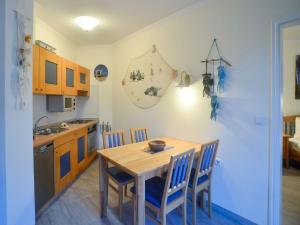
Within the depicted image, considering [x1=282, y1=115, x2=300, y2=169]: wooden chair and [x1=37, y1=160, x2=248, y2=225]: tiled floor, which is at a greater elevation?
[x1=282, y1=115, x2=300, y2=169]: wooden chair

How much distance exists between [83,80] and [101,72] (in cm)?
61

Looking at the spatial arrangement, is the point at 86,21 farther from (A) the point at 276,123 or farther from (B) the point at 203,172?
(A) the point at 276,123

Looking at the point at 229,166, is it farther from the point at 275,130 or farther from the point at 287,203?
the point at 287,203

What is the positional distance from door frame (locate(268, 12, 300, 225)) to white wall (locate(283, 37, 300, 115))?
9.07ft

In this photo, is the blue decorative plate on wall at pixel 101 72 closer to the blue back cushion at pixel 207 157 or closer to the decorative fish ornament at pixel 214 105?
the decorative fish ornament at pixel 214 105

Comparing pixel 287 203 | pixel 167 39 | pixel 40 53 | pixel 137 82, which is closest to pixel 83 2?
pixel 40 53

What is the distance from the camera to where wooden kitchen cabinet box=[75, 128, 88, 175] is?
317 cm

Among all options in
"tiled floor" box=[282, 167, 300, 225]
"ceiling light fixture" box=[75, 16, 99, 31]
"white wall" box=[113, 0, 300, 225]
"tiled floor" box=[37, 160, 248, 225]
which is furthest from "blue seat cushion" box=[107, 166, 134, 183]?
"ceiling light fixture" box=[75, 16, 99, 31]

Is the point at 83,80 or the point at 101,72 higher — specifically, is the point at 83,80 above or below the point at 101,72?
below

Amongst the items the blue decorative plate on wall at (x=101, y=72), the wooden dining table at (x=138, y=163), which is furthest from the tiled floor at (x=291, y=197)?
the blue decorative plate on wall at (x=101, y=72)

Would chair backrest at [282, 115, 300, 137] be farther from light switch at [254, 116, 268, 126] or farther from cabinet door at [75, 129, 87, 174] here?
cabinet door at [75, 129, 87, 174]

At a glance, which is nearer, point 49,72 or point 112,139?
point 112,139

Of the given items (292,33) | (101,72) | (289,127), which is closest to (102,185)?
(101,72)

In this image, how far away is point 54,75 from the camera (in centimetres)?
286
